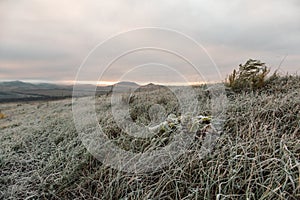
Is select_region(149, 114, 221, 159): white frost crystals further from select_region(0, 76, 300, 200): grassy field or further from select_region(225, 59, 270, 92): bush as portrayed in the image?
select_region(225, 59, 270, 92): bush

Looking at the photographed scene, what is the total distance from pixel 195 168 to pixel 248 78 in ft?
9.63

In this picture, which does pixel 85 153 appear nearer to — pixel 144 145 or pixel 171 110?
pixel 144 145

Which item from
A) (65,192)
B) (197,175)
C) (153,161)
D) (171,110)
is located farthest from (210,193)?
(171,110)

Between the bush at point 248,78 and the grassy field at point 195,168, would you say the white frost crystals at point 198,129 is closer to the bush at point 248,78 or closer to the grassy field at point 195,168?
the grassy field at point 195,168

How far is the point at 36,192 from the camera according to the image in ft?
7.68

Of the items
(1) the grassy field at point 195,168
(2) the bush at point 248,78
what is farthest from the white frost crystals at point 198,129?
(2) the bush at point 248,78

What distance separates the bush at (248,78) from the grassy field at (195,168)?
1138 mm

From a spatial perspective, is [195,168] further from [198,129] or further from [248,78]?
[248,78]

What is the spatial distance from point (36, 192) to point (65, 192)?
0.25 metres

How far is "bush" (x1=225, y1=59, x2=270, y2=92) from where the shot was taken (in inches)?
179

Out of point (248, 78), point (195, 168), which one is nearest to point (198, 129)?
point (195, 168)

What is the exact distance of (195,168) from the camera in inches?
87.2

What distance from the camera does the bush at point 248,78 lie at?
4.55 m

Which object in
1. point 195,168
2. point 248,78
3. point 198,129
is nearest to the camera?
point 195,168
